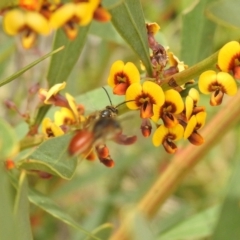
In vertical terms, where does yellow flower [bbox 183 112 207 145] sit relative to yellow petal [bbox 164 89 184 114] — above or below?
below

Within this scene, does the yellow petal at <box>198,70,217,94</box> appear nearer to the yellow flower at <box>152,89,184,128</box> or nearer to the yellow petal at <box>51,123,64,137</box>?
the yellow flower at <box>152,89,184,128</box>

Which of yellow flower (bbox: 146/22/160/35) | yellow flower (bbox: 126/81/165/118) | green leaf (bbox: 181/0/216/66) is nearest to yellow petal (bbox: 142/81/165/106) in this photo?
yellow flower (bbox: 126/81/165/118)

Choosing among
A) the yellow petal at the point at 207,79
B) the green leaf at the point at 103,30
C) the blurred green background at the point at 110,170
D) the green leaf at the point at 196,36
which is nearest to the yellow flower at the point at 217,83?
the yellow petal at the point at 207,79

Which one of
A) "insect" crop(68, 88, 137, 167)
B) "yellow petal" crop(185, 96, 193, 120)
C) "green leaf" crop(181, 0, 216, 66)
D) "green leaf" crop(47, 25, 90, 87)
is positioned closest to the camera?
"insect" crop(68, 88, 137, 167)

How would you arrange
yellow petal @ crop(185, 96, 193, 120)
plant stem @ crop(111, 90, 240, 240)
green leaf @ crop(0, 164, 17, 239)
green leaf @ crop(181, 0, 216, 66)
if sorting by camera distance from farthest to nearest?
plant stem @ crop(111, 90, 240, 240) < green leaf @ crop(181, 0, 216, 66) < yellow petal @ crop(185, 96, 193, 120) < green leaf @ crop(0, 164, 17, 239)

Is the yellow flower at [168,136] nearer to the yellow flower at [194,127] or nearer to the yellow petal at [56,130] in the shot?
the yellow flower at [194,127]

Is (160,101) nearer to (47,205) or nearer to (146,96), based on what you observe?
(146,96)

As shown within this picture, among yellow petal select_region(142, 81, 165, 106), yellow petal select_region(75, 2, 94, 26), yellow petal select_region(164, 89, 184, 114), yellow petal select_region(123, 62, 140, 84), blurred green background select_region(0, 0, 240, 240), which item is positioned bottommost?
blurred green background select_region(0, 0, 240, 240)
